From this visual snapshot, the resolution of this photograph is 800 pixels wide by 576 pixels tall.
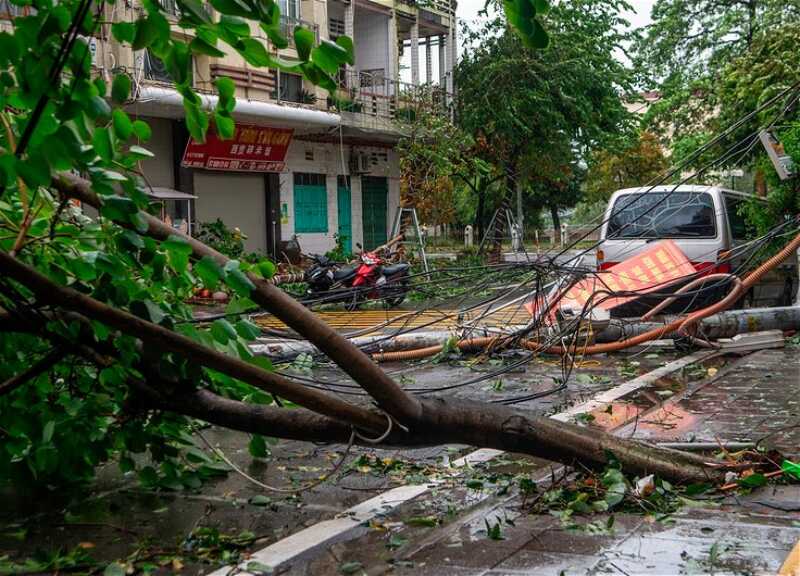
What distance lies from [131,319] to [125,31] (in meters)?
1.30

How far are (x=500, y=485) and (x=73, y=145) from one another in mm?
3313

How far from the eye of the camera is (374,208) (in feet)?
94.4

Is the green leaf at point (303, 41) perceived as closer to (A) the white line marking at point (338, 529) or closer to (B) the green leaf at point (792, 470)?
(A) the white line marking at point (338, 529)

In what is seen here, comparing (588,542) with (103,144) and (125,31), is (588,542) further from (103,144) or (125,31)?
(125,31)

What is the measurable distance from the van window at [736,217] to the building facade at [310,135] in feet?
28.8

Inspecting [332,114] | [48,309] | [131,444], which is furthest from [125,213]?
[332,114]

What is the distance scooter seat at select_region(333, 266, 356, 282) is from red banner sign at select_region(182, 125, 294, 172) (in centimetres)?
611

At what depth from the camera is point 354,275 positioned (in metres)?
16.5

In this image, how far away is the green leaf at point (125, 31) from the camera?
3.57 m

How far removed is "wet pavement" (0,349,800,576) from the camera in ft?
14.0

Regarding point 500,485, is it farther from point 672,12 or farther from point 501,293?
point 672,12

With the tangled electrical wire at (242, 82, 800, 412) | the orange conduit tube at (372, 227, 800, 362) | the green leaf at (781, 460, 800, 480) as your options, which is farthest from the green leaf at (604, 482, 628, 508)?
the orange conduit tube at (372, 227, 800, 362)

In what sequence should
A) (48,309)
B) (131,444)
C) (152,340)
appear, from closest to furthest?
(152,340), (48,309), (131,444)

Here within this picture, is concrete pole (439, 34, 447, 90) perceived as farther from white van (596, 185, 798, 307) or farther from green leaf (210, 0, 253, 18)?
green leaf (210, 0, 253, 18)
